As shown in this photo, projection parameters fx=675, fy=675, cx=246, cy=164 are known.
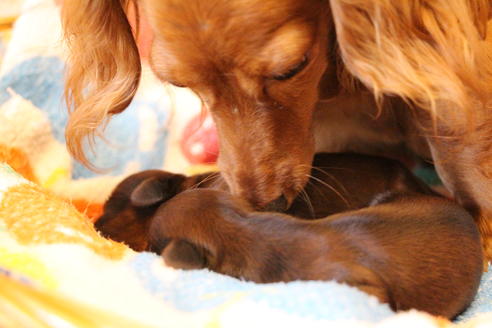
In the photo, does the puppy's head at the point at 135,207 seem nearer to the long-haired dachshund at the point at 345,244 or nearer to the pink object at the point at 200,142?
the long-haired dachshund at the point at 345,244

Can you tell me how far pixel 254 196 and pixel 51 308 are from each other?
0.58m

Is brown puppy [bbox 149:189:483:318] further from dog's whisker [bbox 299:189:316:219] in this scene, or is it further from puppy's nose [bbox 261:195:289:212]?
dog's whisker [bbox 299:189:316:219]

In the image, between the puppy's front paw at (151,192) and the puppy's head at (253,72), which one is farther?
the puppy's front paw at (151,192)

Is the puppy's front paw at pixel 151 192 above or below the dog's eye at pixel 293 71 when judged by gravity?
below

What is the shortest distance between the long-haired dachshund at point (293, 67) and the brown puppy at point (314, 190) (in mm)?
82

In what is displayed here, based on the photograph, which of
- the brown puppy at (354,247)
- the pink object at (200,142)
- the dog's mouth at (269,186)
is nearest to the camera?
the brown puppy at (354,247)

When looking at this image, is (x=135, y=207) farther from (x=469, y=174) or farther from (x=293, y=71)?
(x=469, y=174)

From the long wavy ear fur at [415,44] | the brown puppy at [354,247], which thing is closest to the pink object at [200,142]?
the brown puppy at [354,247]

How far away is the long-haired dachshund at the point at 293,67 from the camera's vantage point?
1.25m

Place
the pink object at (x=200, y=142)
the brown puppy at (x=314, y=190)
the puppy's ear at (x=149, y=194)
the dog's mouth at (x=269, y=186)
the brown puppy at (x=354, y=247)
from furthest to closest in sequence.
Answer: the pink object at (x=200, y=142) < the puppy's ear at (x=149, y=194) < the brown puppy at (x=314, y=190) < the dog's mouth at (x=269, y=186) < the brown puppy at (x=354, y=247)

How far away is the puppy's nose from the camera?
144cm

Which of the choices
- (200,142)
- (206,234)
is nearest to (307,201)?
(206,234)

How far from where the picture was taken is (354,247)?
1222mm

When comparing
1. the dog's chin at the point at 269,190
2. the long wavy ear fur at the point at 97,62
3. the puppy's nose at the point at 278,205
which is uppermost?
the long wavy ear fur at the point at 97,62
